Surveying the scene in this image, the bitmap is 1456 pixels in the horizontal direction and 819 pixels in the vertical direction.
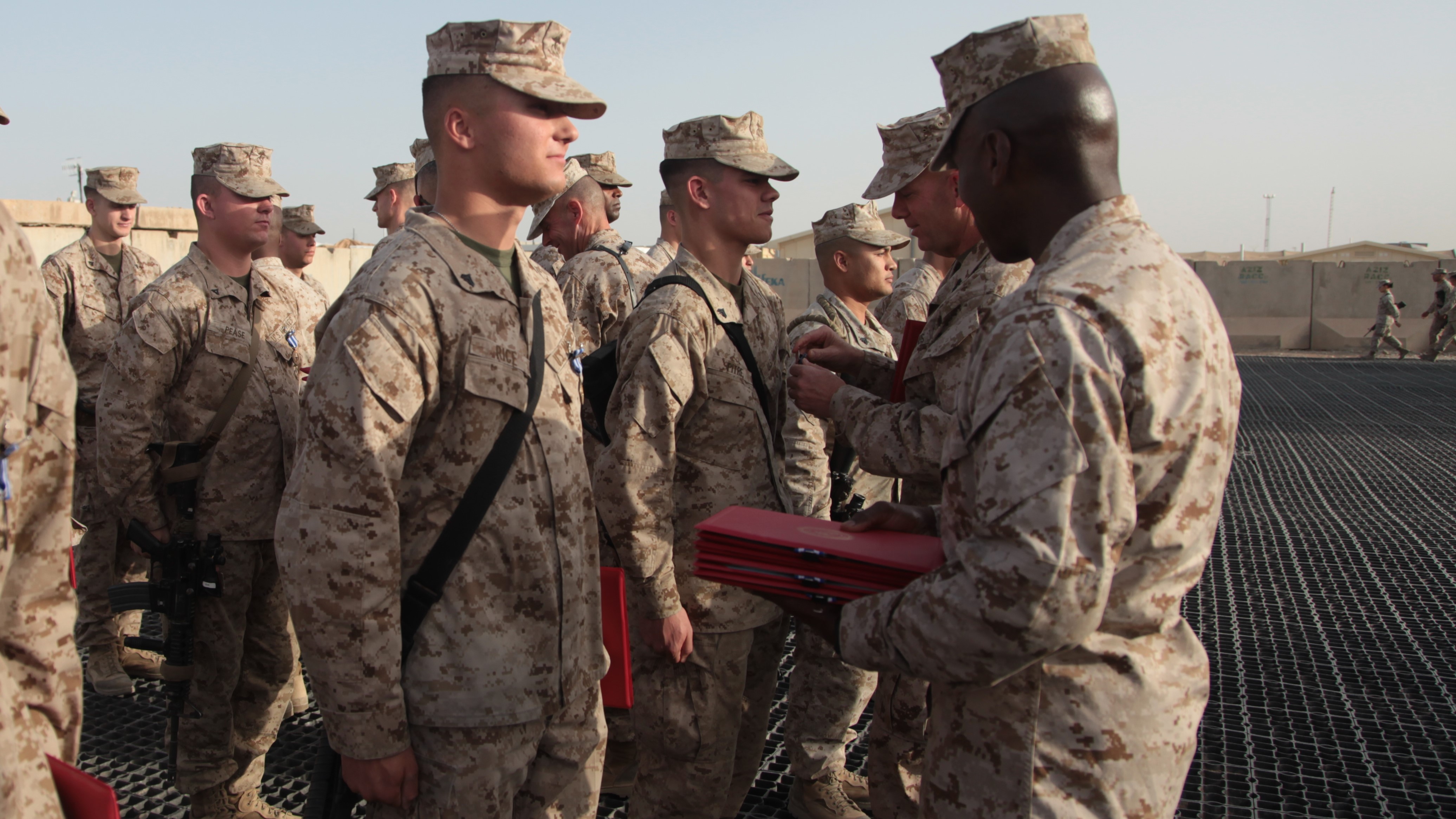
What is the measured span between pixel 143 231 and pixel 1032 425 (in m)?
17.8

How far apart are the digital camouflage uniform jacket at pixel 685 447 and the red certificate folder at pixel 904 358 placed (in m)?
0.42

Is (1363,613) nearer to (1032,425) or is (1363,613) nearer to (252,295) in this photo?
(1032,425)

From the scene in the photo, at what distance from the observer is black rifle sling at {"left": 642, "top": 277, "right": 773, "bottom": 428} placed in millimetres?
2979

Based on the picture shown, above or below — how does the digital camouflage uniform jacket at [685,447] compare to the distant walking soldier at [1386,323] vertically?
above

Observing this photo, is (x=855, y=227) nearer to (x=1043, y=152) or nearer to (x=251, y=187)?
(x=251, y=187)

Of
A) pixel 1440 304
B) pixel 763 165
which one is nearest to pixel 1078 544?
pixel 763 165

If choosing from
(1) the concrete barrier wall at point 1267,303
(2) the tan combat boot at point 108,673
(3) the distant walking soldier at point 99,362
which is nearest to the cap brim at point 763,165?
(3) the distant walking soldier at point 99,362

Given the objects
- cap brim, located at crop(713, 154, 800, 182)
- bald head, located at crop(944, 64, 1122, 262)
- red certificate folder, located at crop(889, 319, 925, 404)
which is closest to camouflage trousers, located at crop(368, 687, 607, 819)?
red certificate folder, located at crop(889, 319, 925, 404)

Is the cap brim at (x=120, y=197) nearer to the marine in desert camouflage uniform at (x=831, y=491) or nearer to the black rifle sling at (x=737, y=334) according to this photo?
the marine in desert camouflage uniform at (x=831, y=491)

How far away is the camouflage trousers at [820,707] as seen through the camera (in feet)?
11.5

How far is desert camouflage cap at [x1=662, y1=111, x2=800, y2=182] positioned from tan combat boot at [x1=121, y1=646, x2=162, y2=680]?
3699 mm

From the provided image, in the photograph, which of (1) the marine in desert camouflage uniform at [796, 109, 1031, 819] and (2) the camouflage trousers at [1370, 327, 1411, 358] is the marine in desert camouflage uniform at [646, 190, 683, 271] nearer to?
(1) the marine in desert camouflage uniform at [796, 109, 1031, 819]

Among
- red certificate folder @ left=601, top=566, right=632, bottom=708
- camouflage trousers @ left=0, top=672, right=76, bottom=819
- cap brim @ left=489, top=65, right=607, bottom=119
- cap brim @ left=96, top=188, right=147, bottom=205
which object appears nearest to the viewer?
camouflage trousers @ left=0, top=672, right=76, bottom=819

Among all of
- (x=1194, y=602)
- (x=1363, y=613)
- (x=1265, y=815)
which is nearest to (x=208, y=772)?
(x=1265, y=815)
